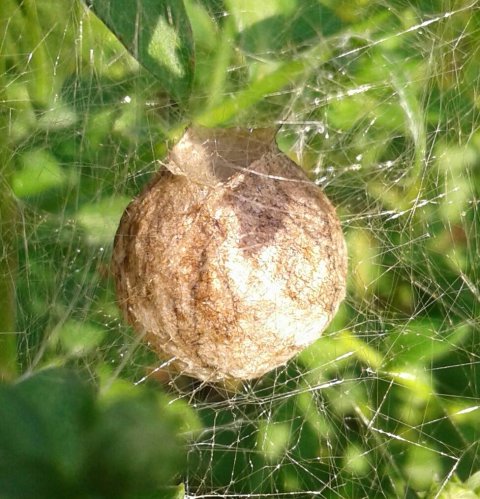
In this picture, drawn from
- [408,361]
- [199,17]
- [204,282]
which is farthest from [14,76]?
[408,361]

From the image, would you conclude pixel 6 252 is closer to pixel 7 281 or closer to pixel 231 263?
pixel 7 281

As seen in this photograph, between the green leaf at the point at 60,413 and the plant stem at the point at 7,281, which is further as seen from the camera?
the plant stem at the point at 7,281

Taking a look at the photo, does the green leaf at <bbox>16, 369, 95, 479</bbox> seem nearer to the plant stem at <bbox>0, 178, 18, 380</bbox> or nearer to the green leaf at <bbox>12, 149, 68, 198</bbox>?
the plant stem at <bbox>0, 178, 18, 380</bbox>

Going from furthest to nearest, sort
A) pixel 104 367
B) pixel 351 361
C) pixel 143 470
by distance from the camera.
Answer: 1. pixel 351 361
2. pixel 104 367
3. pixel 143 470

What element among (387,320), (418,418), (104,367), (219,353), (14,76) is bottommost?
(418,418)

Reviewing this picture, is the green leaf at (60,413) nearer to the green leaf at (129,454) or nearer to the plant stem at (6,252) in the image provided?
the green leaf at (129,454)

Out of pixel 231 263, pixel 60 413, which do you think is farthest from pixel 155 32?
pixel 60 413

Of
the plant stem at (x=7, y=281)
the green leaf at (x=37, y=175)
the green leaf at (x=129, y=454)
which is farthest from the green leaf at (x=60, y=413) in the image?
the green leaf at (x=37, y=175)

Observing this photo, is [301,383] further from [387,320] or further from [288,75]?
[288,75]
